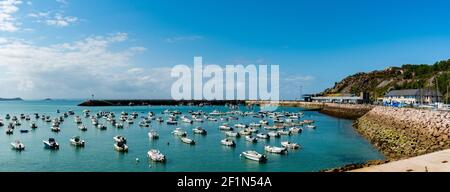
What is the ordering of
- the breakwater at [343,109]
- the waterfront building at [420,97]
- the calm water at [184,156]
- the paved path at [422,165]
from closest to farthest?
the paved path at [422,165] < the calm water at [184,156] < the breakwater at [343,109] < the waterfront building at [420,97]

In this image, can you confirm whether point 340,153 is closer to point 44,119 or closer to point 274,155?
point 274,155

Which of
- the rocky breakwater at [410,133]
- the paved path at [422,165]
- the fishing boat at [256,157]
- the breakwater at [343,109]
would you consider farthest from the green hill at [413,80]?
the paved path at [422,165]

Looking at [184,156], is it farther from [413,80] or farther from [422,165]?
[413,80]

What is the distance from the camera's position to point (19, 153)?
44469mm

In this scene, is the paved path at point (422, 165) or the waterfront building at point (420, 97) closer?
the paved path at point (422, 165)

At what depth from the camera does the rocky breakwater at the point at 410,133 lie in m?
37.8

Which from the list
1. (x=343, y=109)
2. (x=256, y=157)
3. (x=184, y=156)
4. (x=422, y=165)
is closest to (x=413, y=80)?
(x=343, y=109)

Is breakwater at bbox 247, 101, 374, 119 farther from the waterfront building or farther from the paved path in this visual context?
the paved path

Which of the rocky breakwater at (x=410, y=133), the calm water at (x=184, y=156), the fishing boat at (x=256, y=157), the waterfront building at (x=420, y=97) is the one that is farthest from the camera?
the waterfront building at (x=420, y=97)

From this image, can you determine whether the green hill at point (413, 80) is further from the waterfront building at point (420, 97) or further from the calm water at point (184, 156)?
the calm water at point (184, 156)
